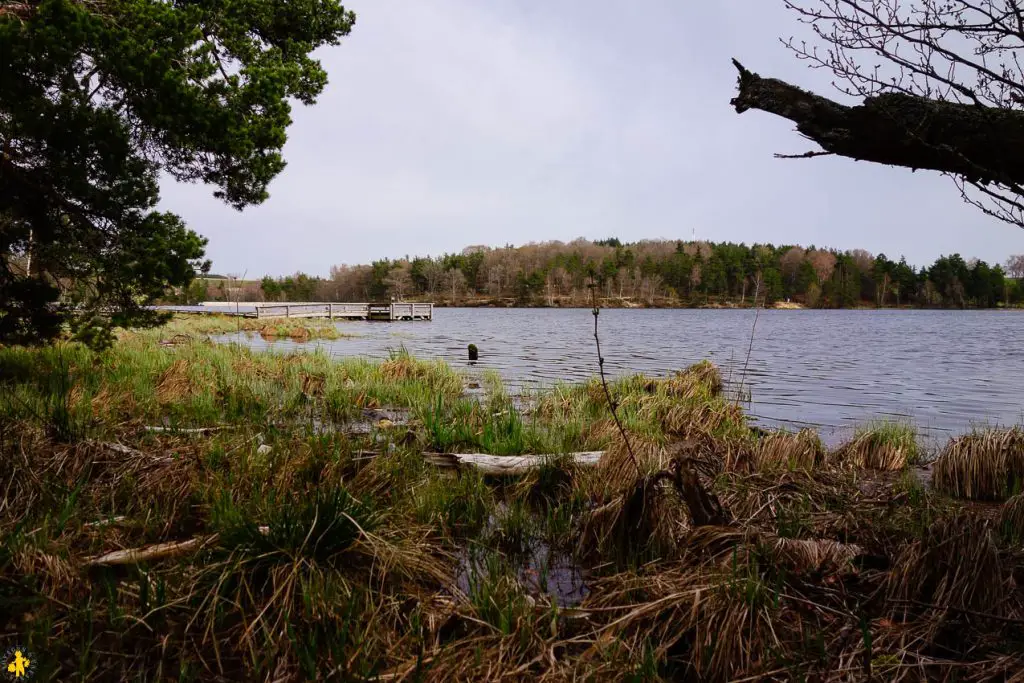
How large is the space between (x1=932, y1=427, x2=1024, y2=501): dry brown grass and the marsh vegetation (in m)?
0.08

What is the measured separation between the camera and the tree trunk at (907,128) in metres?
3.00

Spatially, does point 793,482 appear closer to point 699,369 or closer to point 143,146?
point 143,146

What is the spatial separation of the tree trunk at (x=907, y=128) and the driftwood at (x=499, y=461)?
335cm

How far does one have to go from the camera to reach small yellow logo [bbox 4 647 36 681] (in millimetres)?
2234

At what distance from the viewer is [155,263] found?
6926mm

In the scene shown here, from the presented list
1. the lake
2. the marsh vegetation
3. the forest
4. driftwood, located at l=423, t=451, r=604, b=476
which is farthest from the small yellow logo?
the forest

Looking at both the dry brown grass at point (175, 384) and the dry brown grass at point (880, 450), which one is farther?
the dry brown grass at point (175, 384)

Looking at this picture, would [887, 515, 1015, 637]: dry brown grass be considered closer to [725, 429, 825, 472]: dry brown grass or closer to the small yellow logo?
[725, 429, 825, 472]: dry brown grass

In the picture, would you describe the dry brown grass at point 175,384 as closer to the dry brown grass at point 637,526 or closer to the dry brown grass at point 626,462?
the dry brown grass at point 626,462

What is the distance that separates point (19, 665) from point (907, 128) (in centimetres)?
469

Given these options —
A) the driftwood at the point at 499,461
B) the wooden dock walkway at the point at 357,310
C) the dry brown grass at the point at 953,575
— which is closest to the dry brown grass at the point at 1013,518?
the dry brown grass at the point at 953,575

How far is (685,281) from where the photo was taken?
128375 mm

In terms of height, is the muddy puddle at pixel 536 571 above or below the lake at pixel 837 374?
above

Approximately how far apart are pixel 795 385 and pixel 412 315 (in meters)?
52.7
